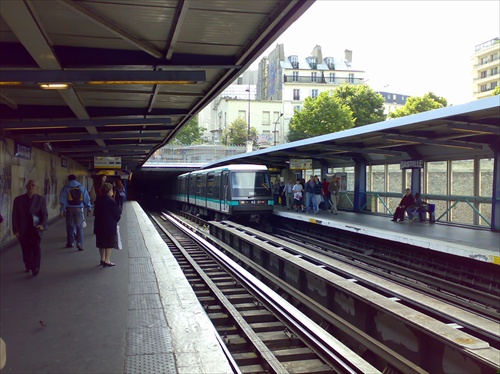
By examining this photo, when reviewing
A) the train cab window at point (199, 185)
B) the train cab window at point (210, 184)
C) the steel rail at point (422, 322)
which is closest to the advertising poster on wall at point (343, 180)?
the train cab window at point (210, 184)

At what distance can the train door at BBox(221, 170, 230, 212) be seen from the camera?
66.7 feet

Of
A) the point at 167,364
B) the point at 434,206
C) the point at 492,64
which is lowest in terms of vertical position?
the point at 167,364

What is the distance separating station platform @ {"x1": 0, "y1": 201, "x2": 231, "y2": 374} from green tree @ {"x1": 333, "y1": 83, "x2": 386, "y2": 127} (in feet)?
152

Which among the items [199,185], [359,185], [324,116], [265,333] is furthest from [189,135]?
[265,333]

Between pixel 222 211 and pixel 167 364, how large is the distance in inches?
659

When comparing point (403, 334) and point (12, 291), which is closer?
point (403, 334)

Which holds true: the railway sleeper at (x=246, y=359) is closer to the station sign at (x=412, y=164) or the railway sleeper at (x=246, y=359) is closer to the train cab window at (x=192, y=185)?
the station sign at (x=412, y=164)

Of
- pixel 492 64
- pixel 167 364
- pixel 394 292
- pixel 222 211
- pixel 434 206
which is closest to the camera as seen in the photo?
pixel 167 364

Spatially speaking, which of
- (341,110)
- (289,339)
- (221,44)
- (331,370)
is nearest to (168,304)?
(289,339)

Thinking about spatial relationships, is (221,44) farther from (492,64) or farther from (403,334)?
(492,64)

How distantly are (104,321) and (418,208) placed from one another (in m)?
12.1

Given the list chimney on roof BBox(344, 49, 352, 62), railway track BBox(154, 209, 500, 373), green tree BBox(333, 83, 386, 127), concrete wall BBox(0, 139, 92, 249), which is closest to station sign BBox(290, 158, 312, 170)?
concrete wall BBox(0, 139, 92, 249)

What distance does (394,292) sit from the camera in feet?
25.0

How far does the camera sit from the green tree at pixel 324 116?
154 feet
